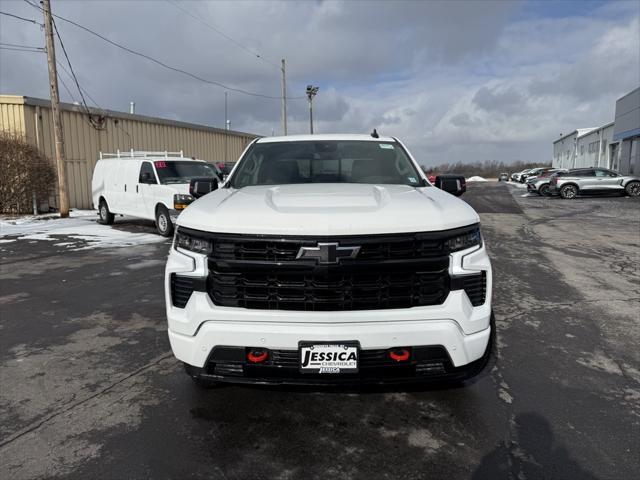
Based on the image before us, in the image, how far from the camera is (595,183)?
24.7m

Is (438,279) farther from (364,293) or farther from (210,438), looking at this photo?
(210,438)

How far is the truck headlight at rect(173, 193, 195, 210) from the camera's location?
10742 millimetres

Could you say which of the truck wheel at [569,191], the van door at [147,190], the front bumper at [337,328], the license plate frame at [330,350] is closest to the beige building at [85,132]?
the van door at [147,190]

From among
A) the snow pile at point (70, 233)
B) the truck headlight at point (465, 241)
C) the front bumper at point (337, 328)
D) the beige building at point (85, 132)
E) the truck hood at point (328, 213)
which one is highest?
the beige building at point (85, 132)

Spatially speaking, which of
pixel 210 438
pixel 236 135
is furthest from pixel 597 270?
pixel 236 135

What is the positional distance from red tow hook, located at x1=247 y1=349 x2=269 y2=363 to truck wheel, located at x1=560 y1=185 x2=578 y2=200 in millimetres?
25909

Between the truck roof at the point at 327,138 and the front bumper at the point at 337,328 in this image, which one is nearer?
the front bumper at the point at 337,328

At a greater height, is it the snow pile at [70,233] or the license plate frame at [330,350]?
the license plate frame at [330,350]

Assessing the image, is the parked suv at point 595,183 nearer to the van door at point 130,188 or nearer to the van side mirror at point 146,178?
the van side mirror at point 146,178

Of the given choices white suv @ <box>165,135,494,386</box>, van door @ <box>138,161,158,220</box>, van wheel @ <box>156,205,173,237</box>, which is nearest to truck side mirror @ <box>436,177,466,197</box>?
white suv @ <box>165,135,494,386</box>

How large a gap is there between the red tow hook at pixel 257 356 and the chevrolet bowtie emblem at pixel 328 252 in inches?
22.9

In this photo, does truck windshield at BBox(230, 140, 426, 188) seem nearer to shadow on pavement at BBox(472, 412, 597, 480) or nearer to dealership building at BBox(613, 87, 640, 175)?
shadow on pavement at BBox(472, 412, 597, 480)

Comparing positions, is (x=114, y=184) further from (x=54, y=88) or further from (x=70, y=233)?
(x=54, y=88)

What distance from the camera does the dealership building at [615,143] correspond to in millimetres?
33094
